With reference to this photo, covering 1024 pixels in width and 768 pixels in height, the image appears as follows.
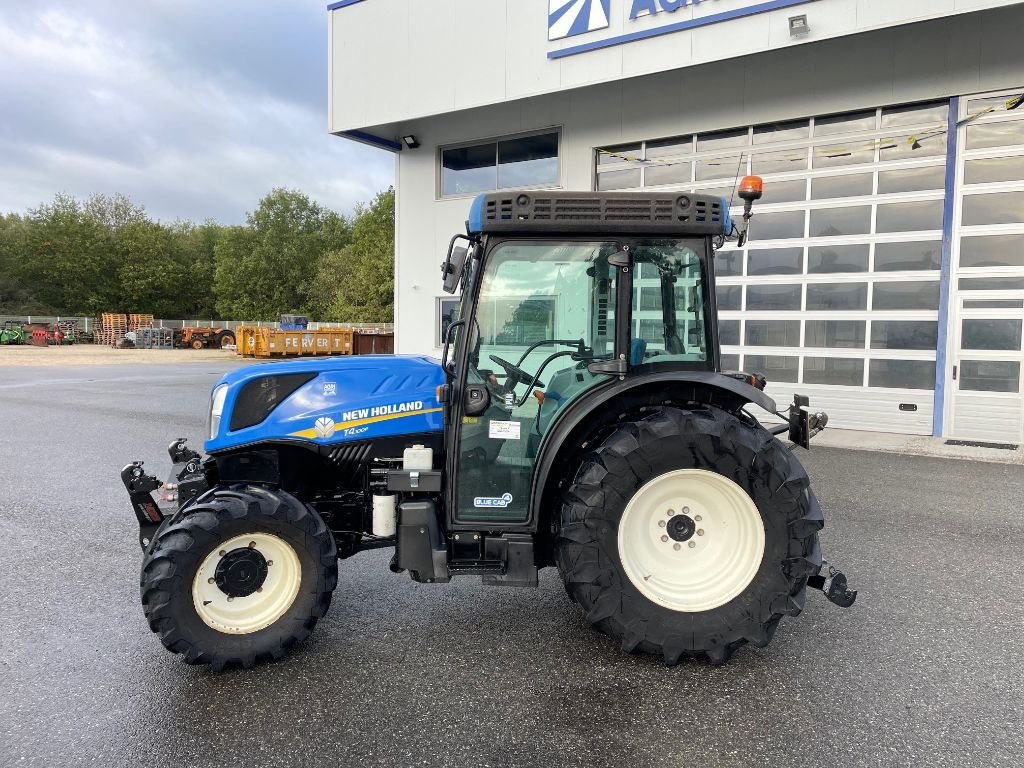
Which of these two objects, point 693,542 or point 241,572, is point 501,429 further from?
point 241,572

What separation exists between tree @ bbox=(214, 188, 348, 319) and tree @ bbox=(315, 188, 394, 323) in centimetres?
609

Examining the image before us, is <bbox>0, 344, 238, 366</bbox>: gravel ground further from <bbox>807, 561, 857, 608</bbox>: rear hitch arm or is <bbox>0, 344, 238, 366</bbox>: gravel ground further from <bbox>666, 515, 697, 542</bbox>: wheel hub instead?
<bbox>807, 561, 857, 608</bbox>: rear hitch arm

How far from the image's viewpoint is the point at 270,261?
53.3 meters

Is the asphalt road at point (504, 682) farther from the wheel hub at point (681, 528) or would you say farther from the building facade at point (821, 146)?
the building facade at point (821, 146)

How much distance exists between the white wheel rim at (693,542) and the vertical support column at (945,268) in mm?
8218

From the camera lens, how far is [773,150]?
34.8 feet

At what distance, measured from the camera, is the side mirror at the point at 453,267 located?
3002 mm

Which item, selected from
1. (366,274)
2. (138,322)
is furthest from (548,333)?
(138,322)

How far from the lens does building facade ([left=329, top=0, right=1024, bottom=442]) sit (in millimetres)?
9125

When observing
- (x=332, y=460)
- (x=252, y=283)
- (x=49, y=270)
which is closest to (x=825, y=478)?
(x=332, y=460)

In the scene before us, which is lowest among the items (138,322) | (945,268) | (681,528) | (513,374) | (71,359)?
(71,359)

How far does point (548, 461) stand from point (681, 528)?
730 millimetres

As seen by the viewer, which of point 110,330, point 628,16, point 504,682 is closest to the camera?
point 504,682

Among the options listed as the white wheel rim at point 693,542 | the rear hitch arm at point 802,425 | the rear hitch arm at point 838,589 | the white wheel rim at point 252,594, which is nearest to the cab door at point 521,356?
the white wheel rim at point 693,542
